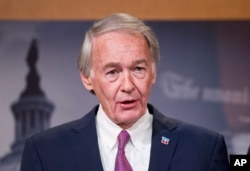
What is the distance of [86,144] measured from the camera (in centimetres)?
171

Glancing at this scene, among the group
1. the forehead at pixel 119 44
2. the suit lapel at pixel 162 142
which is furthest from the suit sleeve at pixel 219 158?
the forehead at pixel 119 44

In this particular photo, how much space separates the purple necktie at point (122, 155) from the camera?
1.64 metres

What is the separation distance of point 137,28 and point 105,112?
0.84ft

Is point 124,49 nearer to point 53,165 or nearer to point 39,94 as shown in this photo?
point 53,165

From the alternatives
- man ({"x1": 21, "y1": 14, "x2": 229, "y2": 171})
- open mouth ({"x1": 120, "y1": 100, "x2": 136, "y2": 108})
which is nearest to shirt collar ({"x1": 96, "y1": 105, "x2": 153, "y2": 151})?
man ({"x1": 21, "y1": 14, "x2": 229, "y2": 171})

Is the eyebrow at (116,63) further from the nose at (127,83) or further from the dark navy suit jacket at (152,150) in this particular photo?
the dark navy suit jacket at (152,150)

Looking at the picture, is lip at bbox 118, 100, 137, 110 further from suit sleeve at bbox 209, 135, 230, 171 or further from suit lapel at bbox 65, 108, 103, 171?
suit sleeve at bbox 209, 135, 230, 171

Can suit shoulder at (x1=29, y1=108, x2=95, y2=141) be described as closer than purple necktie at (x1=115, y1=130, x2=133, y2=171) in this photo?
No

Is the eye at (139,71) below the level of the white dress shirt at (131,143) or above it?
above

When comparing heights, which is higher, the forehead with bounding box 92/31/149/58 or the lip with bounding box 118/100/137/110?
the forehead with bounding box 92/31/149/58

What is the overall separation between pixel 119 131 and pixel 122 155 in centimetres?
7

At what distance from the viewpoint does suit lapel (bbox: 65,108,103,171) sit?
1662 millimetres

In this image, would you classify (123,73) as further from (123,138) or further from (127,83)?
(123,138)

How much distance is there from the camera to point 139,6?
2.86 m
